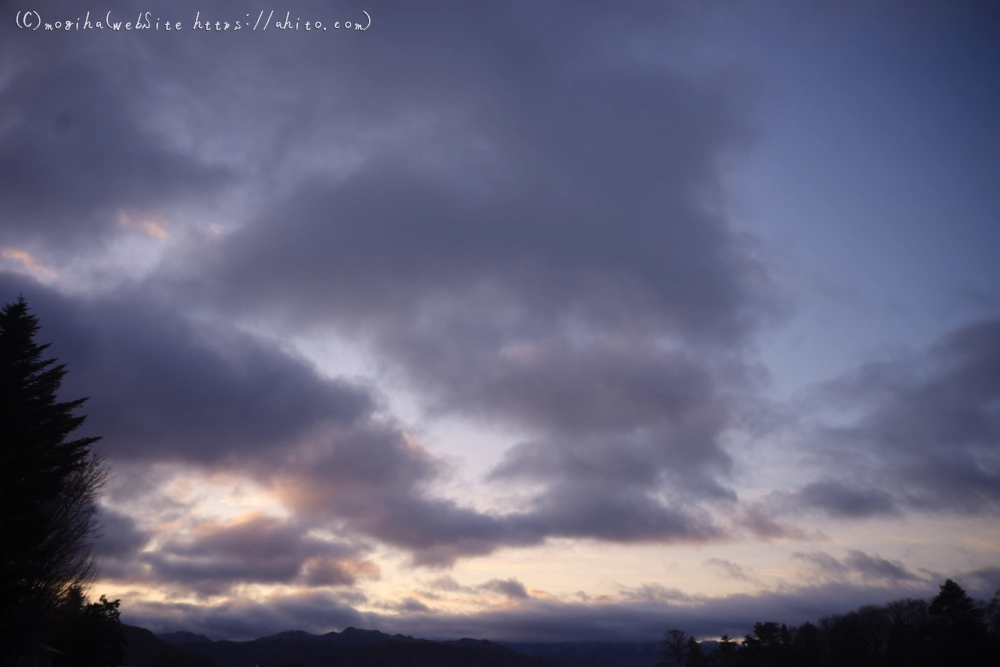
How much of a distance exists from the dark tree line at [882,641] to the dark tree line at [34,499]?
319 feet

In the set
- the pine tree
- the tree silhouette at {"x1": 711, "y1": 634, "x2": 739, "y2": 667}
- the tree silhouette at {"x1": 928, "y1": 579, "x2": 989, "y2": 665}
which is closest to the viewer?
the pine tree

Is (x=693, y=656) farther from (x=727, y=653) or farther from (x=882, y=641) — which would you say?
(x=882, y=641)

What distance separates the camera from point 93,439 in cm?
4456

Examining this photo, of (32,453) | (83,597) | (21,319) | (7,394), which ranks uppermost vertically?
(21,319)

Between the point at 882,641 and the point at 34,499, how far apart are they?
135511 mm

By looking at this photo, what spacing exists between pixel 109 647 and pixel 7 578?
37333 mm

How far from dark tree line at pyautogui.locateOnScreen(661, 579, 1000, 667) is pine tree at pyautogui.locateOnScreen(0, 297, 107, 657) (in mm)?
97591

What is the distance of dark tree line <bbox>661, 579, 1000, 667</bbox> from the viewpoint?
276 ft

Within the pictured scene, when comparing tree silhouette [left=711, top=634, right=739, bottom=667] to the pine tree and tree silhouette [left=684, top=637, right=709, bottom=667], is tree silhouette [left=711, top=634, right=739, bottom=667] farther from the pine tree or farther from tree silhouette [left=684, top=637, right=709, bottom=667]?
the pine tree

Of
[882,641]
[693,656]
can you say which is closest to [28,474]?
[882,641]

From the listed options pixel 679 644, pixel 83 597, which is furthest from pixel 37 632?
pixel 679 644

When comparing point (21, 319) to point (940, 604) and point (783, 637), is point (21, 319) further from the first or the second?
point (783, 637)

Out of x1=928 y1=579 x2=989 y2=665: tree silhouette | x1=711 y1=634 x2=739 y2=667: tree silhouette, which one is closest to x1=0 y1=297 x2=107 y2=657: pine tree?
x1=928 y1=579 x2=989 y2=665: tree silhouette

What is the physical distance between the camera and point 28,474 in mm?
38656
